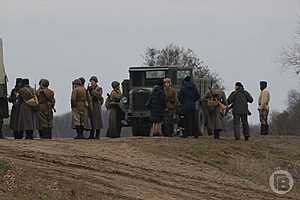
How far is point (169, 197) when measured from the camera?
15086 mm

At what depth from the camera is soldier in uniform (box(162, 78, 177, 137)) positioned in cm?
2362

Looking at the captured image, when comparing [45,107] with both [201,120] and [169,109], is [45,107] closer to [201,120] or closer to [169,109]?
[169,109]

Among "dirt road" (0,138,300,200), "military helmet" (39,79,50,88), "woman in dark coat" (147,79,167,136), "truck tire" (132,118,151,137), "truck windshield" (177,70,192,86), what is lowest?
"dirt road" (0,138,300,200)

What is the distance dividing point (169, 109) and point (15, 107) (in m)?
4.25

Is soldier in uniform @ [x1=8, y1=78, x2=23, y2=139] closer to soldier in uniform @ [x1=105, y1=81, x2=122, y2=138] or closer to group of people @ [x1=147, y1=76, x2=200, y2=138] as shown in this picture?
group of people @ [x1=147, y1=76, x2=200, y2=138]

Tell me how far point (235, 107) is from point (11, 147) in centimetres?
841

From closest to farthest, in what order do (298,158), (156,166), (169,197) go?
(169,197), (156,166), (298,158)

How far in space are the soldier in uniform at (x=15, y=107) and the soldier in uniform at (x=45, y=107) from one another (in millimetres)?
535

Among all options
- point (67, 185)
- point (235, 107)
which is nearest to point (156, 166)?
point (67, 185)

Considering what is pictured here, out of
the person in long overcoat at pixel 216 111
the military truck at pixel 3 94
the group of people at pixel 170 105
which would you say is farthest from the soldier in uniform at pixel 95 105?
the person in long overcoat at pixel 216 111

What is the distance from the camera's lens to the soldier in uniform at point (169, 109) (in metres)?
23.6

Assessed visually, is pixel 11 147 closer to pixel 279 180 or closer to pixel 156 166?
pixel 156 166

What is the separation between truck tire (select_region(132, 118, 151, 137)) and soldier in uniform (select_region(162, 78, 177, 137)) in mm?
4121

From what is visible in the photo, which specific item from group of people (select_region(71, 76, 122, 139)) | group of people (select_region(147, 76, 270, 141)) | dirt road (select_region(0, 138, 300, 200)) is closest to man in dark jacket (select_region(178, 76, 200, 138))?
group of people (select_region(147, 76, 270, 141))
